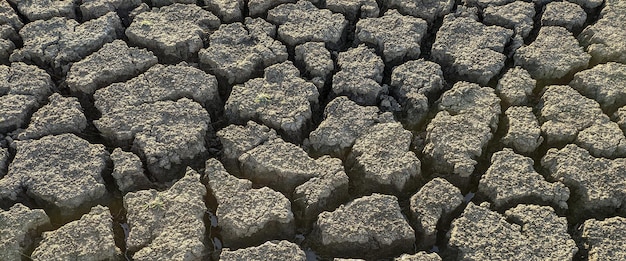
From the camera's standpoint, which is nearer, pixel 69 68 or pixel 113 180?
pixel 113 180

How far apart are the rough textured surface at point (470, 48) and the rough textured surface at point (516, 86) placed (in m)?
0.06

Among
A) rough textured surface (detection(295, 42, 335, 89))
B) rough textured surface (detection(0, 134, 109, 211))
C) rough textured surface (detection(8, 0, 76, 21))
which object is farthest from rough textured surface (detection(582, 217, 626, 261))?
rough textured surface (detection(8, 0, 76, 21))

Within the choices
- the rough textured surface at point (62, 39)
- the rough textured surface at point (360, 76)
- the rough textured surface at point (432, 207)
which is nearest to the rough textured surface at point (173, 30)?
the rough textured surface at point (62, 39)

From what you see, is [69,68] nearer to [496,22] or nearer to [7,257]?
[7,257]

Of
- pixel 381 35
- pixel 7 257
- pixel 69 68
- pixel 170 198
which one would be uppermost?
pixel 381 35

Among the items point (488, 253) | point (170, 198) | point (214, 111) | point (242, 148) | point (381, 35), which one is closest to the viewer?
point (488, 253)

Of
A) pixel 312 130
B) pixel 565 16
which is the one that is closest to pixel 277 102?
pixel 312 130

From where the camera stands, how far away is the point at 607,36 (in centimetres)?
296

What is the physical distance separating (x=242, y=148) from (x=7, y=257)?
944 mm

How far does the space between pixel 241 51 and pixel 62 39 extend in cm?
86

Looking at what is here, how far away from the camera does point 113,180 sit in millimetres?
2457

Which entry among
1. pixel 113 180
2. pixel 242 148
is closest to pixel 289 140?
pixel 242 148

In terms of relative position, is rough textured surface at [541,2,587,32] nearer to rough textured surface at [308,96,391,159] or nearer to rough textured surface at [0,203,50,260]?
rough textured surface at [308,96,391,159]

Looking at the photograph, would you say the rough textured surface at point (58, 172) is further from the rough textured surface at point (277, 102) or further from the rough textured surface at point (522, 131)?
the rough textured surface at point (522, 131)
